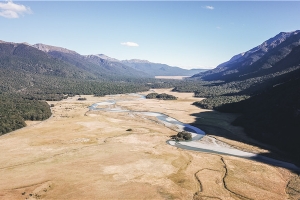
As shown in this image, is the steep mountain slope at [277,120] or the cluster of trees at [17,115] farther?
the cluster of trees at [17,115]

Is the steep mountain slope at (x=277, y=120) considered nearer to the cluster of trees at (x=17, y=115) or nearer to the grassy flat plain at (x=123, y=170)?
the grassy flat plain at (x=123, y=170)

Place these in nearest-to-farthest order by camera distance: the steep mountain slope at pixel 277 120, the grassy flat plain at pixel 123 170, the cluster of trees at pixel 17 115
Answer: the grassy flat plain at pixel 123 170, the steep mountain slope at pixel 277 120, the cluster of trees at pixel 17 115

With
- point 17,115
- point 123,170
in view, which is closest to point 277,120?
point 123,170

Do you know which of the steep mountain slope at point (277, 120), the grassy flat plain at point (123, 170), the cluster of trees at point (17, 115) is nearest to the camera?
the grassy flat plain at point (123, 170)

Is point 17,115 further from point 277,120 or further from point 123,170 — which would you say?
point 277,120

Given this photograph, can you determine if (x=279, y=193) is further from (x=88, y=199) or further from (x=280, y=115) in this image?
(x=280, y=115)

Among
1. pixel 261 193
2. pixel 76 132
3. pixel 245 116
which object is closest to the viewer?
pixel 261 193

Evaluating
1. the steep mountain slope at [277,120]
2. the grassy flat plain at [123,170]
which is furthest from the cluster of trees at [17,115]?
the steep mountain slope at [277,120]

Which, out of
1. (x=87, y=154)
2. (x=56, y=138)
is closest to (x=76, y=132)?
(x=56, y=138)
